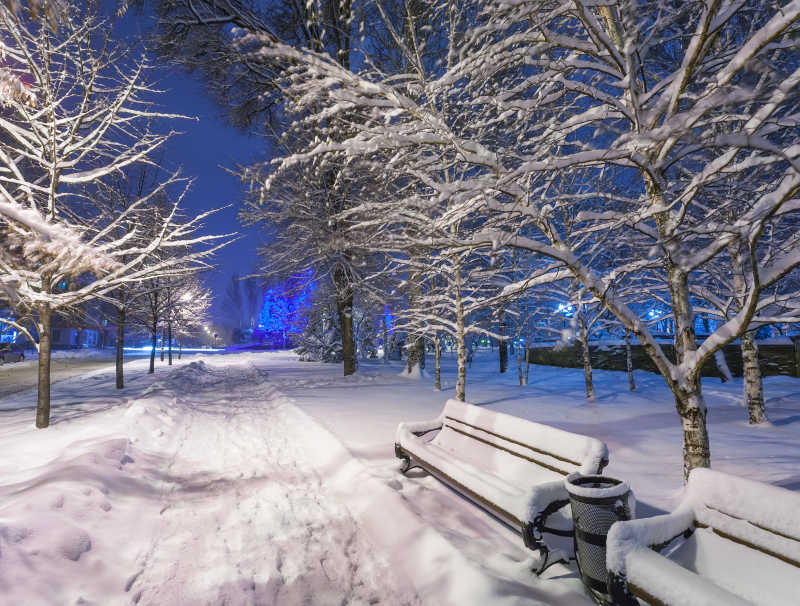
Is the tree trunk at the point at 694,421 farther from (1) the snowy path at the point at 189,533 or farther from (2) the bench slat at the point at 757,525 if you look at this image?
(1) the snowy path at the point at 189,533

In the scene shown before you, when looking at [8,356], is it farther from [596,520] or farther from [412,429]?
[596,520]

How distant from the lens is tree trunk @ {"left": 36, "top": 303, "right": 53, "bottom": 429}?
7.05 metres

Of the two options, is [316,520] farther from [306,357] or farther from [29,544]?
[306,357]

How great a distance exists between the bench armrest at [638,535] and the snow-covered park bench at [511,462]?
0.71 m

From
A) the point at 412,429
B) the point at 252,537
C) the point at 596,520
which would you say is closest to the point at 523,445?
the point at 596,520

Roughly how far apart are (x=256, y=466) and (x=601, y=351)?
17239 millimetres

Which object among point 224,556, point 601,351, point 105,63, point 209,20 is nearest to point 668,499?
point 224,556

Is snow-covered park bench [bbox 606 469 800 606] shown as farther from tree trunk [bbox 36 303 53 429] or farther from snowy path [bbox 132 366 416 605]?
tree trunk [bbox 36 303 53 429]

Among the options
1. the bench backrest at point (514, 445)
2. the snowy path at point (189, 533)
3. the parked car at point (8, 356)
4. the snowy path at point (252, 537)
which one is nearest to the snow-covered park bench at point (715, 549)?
the bench backrest at point (514, 445)

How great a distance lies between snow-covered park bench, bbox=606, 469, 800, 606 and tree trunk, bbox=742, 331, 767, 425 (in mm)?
6773

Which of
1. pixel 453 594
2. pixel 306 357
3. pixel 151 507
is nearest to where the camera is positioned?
pixel 453 594

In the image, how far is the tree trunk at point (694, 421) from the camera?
11.7 feet

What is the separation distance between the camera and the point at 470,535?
346 centimetres

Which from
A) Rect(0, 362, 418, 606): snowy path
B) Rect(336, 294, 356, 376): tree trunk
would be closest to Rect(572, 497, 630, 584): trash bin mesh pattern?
Rect(0, 362, 418, 606): snowy path
